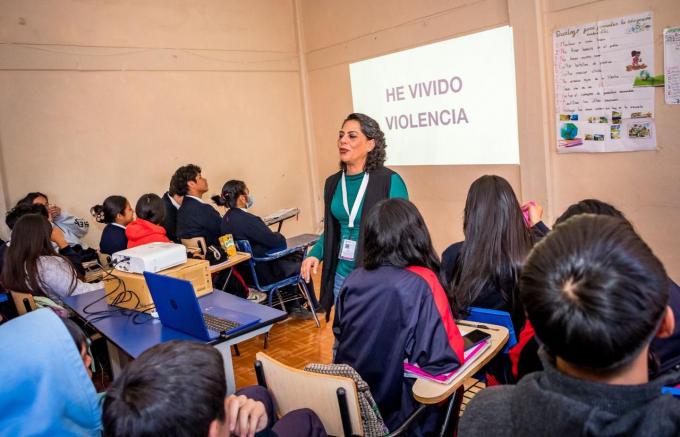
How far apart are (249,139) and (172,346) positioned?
5744 millimetres

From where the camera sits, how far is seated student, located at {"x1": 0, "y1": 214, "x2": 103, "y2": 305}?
127 inches

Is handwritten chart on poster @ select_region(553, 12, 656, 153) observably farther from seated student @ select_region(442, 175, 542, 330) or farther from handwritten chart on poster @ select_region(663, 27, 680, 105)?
seated student @ select_region(442, 175, 542, 330)

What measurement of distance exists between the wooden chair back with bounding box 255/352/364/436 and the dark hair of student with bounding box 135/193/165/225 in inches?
110

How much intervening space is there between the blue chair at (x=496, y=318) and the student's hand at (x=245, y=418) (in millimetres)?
1092

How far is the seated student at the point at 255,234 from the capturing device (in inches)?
174

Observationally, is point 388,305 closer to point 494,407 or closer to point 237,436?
point 237,436

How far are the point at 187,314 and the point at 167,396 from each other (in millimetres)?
1452

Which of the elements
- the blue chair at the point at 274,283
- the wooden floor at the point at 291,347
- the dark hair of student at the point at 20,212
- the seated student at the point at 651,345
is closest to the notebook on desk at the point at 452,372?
the seated student at the point at 651,345

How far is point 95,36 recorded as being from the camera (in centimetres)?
549

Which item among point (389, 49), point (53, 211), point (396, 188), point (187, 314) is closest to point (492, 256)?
point (396, 188)

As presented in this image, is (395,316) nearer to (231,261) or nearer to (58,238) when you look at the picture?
(231,261)

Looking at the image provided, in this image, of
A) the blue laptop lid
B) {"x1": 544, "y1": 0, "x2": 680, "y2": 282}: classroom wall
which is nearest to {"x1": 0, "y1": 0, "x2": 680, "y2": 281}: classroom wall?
{"x1": 544, "y1": 0, "x2": 680, "y2": 282}: classroom wall

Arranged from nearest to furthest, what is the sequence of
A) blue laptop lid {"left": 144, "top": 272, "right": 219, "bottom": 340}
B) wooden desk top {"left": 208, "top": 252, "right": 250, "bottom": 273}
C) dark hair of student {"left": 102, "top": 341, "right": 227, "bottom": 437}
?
1. dark hair of student {"left": 102, "top": 341, "right": 227, "bottom": 437}
2. blue laptop lid {"left": 144, "top": 272, "right": 219, "bottom": 340}
3. wooden desk top {"left": 208, "top": 252, "right": 250, "bottom": 273}

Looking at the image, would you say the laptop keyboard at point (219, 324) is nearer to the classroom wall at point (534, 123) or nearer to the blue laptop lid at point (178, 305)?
the blue laptop lid at point (178, 305)
